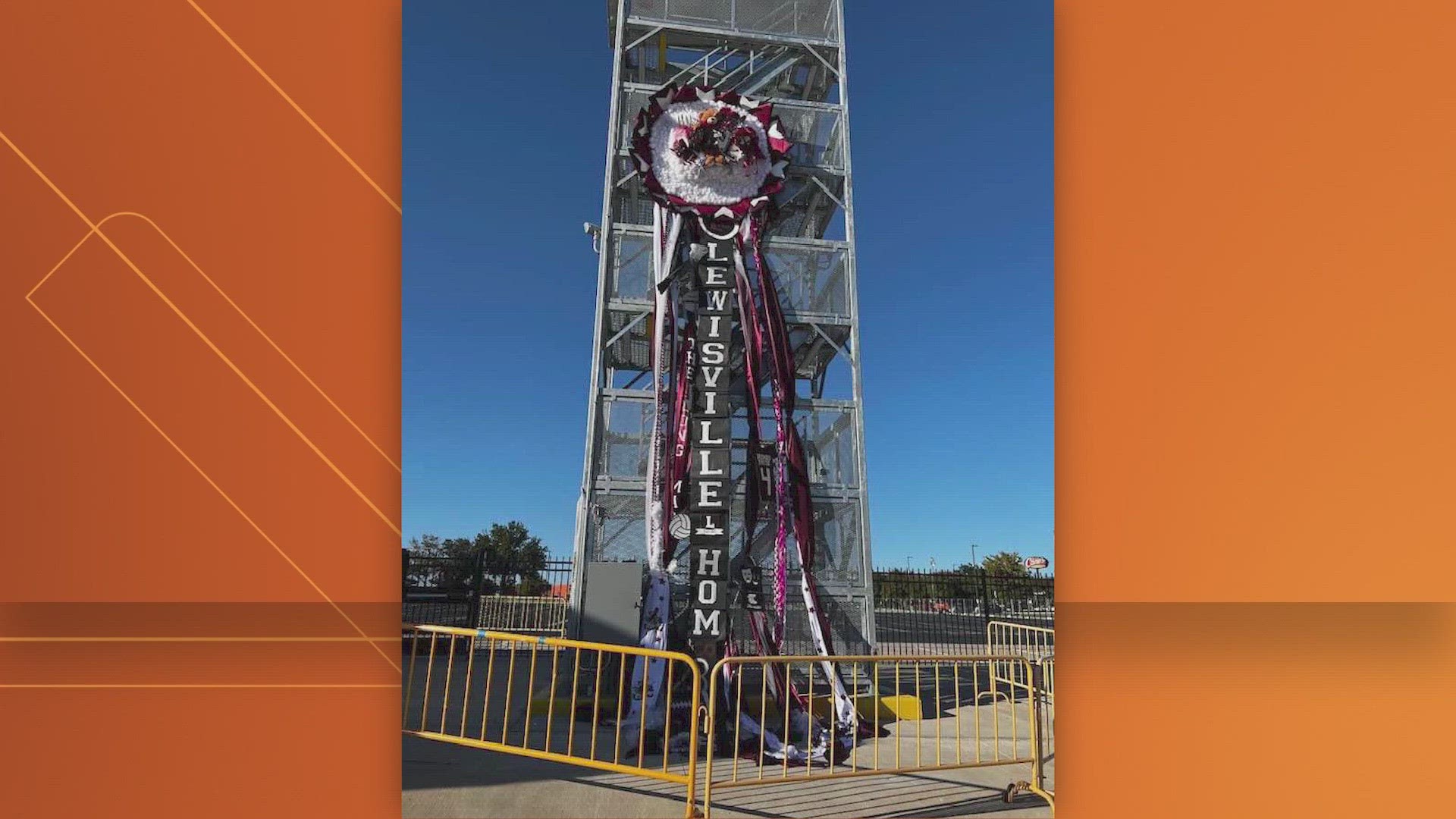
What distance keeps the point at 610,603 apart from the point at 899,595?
14350 mm

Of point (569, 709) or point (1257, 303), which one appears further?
point (569, 709)

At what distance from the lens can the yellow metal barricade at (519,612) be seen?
13.1 meters

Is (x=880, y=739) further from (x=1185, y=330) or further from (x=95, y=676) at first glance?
(x=95, y=676)

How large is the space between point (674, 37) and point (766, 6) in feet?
4.76

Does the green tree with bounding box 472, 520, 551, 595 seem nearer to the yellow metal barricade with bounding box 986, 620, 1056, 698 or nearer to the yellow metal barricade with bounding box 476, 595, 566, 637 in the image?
the yellow metal barricade with bounding box 476, 595, 566, 637

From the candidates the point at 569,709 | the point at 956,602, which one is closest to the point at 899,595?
the point at 956,602

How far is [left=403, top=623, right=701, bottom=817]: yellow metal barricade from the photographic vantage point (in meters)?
4.07

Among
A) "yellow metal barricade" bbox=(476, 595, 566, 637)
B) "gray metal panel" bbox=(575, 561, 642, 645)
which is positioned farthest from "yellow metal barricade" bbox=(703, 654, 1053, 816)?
"yellow metal barricade" bbox=(476, 595, 566, 637)

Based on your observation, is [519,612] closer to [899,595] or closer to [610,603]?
[610,603]

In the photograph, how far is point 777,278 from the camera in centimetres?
900

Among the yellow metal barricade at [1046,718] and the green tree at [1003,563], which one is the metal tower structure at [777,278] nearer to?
the yellow metal barricade at [1046,718]

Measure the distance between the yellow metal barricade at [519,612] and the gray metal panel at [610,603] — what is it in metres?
5.47

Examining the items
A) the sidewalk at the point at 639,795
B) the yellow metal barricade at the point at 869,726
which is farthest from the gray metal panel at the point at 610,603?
the sidewalk at the point at 639,795

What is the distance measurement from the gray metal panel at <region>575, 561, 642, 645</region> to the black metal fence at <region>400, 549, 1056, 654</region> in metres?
2.32
